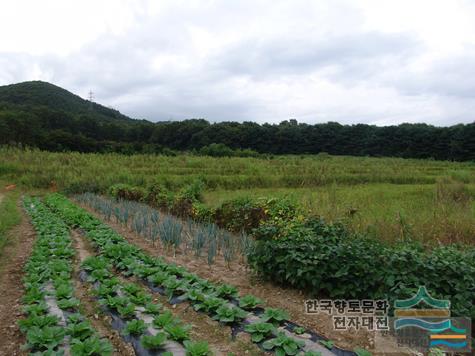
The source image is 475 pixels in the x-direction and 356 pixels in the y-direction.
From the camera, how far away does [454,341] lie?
3.08 metres

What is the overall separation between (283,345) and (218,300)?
1018 millimetres

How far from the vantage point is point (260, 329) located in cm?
310

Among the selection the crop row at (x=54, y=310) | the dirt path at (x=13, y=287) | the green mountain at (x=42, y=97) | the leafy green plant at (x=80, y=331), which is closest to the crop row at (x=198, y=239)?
the crop row at (x=54, y=310)

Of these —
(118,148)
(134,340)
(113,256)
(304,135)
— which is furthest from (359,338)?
(304,135)

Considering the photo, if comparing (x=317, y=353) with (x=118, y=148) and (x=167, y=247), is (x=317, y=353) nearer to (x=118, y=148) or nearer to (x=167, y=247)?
(x=167, y=247)

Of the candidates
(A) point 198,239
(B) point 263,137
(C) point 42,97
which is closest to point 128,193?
(A) point 198,239

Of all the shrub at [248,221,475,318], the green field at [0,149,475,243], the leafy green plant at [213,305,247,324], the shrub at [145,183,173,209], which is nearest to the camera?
the leafy green plant at [213,305,247,324]

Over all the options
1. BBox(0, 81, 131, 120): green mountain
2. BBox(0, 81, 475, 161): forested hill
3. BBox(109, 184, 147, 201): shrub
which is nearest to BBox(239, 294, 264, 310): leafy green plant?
BBox(109, 184, 147, 201): shrub

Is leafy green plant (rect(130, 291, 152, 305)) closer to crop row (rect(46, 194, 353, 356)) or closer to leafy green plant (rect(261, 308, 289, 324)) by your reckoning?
crop row (rect(46, 194, 353, 356))

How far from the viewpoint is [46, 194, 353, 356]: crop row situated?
9.66 ft

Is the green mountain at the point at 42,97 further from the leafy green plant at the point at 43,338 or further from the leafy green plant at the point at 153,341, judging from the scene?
the leafy green plant at the point at 153,341

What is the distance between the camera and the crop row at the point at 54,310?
2933mm

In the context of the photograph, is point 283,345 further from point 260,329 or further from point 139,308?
point 139,308

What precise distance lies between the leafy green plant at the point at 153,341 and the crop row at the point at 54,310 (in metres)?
0.27
